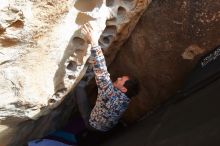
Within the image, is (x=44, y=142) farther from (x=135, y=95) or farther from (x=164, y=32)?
(x=164, y=32)

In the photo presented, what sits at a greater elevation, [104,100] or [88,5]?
[88,5]

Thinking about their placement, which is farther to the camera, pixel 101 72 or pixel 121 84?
pixel 121 84

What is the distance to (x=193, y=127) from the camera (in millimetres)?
1790

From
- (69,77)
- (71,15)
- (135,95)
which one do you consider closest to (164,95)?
(135,95)

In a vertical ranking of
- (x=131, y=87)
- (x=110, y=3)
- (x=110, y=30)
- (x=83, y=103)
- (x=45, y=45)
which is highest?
(x=110, y=3)

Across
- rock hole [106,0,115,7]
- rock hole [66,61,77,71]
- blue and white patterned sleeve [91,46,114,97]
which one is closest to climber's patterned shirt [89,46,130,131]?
blue and white patterned sleeve [91,46,114,97]

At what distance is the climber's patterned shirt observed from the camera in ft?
6.80

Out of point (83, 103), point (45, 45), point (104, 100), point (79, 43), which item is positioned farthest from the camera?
point (83, 103)

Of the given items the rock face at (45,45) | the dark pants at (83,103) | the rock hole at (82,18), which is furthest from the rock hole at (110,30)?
the dark pants at (83,103)

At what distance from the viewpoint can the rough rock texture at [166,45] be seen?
2.06 metres

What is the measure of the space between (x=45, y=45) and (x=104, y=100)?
0.46 m

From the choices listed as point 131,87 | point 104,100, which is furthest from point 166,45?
point 104,100

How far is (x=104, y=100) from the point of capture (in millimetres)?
2189

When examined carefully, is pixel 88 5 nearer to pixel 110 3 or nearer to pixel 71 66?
pixel 110 3
